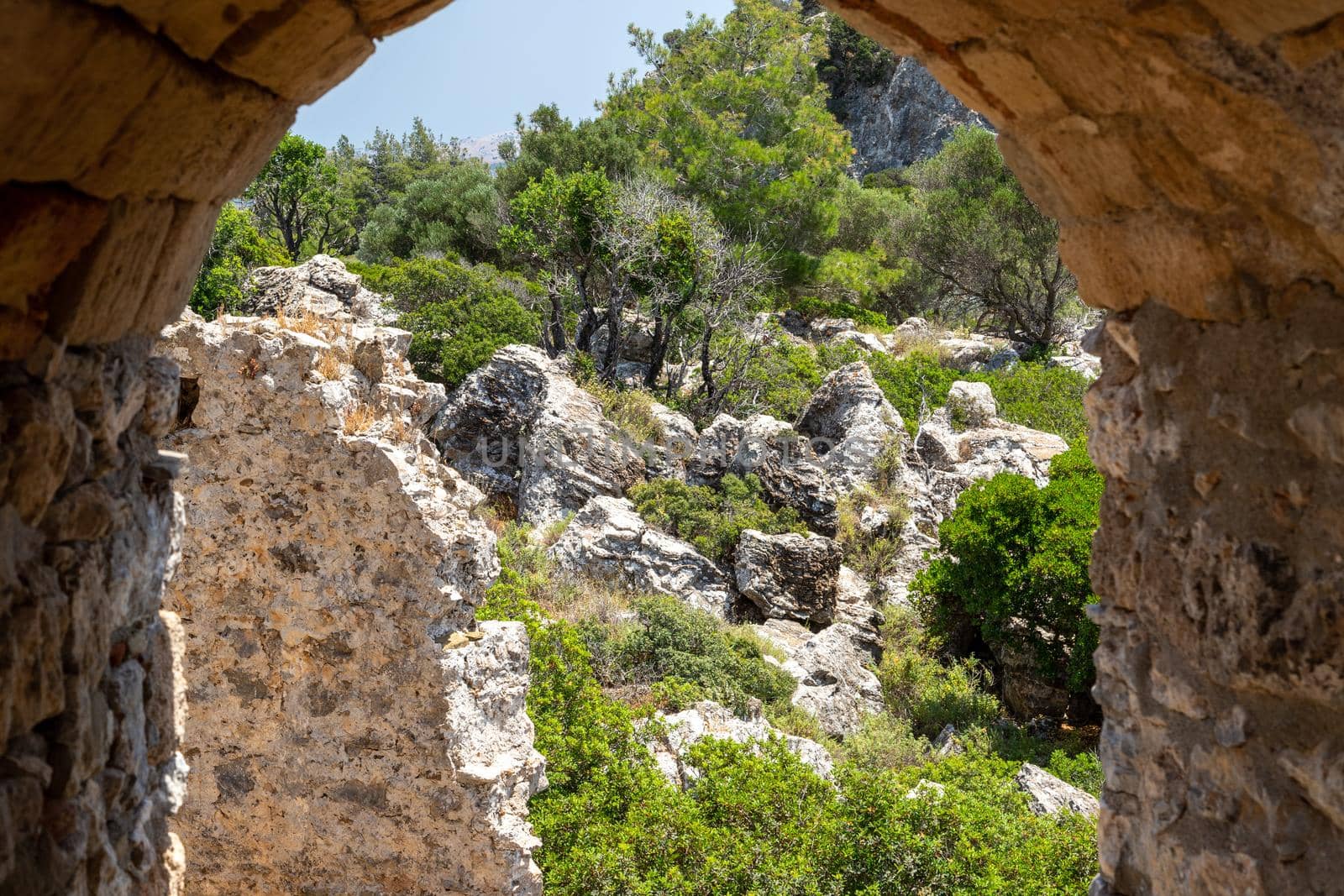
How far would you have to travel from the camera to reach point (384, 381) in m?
4.80

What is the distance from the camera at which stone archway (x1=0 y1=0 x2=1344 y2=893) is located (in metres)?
1.62

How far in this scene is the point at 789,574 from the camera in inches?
437

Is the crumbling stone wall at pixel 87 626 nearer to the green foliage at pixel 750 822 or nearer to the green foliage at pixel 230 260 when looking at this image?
the green foliage at pixel 750 822

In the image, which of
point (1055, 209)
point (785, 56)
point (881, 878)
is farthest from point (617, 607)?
point (785, 56)

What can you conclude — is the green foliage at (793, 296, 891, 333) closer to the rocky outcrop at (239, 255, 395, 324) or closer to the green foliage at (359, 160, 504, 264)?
the green foliage at (359, 160, 504, 264)

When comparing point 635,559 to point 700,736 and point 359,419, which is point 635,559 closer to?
point 700,736

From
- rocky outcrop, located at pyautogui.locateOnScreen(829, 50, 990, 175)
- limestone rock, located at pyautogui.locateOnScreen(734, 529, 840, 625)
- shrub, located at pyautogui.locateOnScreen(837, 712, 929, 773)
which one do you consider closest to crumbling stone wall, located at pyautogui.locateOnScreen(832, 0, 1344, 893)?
shrub, located at pyautogui.locateOnScreen(837, 712, 929, 773)

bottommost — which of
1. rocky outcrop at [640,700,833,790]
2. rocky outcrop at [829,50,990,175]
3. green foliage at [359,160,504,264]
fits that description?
rocky outcrop at [640,700,833,790]

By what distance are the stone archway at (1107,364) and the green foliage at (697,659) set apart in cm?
643

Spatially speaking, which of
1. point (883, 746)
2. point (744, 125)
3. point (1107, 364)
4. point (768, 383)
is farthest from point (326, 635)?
point (744, 125)

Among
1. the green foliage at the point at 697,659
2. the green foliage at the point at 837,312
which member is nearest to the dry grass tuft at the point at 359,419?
the green foliage at the point at 697,659

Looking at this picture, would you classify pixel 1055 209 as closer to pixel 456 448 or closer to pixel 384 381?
pixel 384 381

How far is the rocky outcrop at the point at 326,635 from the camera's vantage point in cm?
441

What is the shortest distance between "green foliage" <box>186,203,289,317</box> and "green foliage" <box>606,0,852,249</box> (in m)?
8.24
